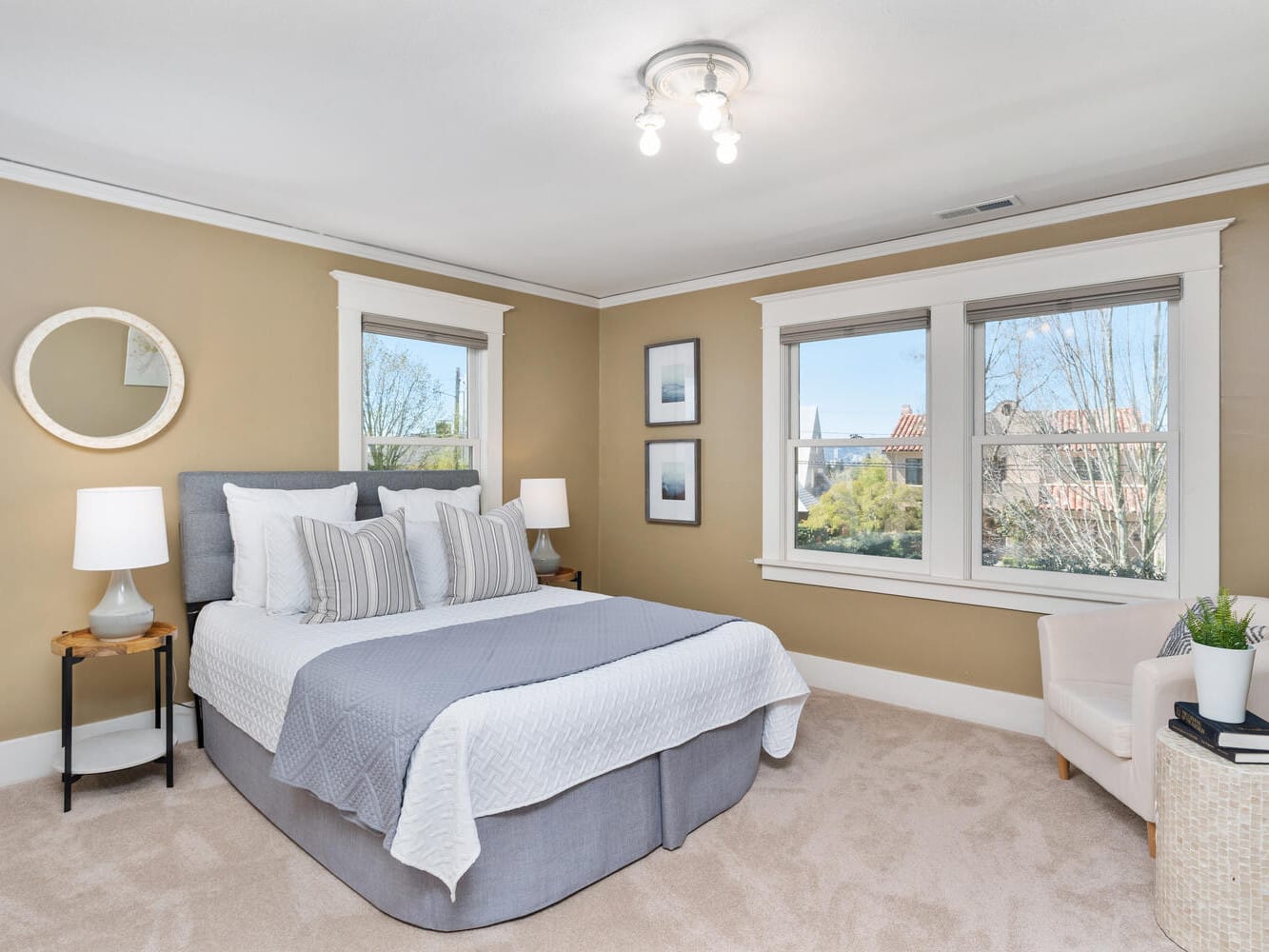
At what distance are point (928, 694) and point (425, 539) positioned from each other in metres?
2.67

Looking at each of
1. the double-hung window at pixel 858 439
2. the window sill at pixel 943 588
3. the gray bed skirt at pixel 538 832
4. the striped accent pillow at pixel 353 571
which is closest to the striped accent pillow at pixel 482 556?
the striped accent pillow at pixel 353 571

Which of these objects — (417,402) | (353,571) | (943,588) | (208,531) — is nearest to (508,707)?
(353,571)

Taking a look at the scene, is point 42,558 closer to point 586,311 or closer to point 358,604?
point 358,604

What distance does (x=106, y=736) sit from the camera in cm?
311

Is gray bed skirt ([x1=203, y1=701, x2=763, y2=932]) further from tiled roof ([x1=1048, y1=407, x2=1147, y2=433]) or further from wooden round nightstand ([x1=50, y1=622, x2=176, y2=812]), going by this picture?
tiled roof ([x1=1048, y1=407, x2=1147, y2=433])

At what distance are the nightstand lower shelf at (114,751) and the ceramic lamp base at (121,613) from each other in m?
0.45

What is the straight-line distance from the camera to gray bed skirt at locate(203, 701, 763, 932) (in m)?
2.08

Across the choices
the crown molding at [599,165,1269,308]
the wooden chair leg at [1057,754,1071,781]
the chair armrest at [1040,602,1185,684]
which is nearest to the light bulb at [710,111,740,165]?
the crown molding at [599,165,1269,308]

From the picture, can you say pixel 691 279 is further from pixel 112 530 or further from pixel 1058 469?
pixel 112 530

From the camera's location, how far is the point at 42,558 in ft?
10.1

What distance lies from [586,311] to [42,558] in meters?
3.44

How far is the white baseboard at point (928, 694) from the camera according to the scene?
11.8 feet

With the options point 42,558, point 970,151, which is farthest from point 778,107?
point 42,558

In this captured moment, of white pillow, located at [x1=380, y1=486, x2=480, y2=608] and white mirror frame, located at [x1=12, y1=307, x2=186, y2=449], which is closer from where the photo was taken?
white mirror frame, located at [x1=12, y1=307, x2=186, y2=449]
